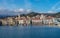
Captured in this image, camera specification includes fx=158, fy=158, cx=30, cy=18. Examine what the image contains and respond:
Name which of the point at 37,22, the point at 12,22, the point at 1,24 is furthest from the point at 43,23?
the point at 1,24

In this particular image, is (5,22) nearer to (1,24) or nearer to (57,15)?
(1,24)

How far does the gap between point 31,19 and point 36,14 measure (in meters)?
0.32

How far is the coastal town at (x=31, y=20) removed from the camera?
675 cm

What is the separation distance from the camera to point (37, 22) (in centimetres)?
711

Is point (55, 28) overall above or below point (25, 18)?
below

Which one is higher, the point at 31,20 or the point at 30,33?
the point at 31,20

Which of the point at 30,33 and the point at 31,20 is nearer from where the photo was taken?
the point at 30,33

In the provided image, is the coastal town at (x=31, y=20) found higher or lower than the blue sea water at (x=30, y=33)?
higher

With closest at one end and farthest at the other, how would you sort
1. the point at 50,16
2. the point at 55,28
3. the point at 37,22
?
1. the point at 50,16
2. the point at 37,22
3. the point at 55,28

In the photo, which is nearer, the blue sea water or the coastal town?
the blue sea water

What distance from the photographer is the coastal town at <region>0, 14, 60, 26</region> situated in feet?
22.1

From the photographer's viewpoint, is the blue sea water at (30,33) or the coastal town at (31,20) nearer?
the blue sea water at (30,33)

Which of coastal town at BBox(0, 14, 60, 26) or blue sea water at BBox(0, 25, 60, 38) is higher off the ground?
coastal town at BBox(0, 14, 60, 26)

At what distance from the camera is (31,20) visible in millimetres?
6980
